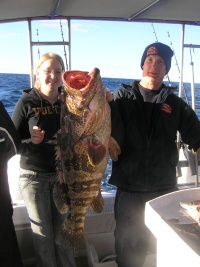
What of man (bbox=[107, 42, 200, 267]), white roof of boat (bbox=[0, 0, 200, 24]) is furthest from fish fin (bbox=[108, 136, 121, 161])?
white roof of boat (bbox=[0, 0, 200, 24])

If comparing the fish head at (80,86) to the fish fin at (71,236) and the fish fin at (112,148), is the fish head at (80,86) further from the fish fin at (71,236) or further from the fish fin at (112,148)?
the fish fin at (71,236)

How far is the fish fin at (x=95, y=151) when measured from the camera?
7.95 feet

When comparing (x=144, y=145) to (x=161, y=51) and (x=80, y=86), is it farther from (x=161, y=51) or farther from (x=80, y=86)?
(x=80, y=86)

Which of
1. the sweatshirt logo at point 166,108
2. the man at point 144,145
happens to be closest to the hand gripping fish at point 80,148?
the man at point 144,145

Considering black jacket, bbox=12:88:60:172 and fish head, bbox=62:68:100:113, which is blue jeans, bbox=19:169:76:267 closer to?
black jacket, bbox=12:88:60:172

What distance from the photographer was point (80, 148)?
Result: 251 centimetres

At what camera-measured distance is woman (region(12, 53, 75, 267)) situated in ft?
10.0

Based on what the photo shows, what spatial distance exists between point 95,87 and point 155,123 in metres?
1.06

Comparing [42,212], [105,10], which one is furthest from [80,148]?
[105,10]

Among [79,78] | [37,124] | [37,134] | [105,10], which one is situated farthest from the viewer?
[105,10]

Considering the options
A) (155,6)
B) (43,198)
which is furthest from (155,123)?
(155,6)

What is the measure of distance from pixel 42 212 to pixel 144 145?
1.19 metres

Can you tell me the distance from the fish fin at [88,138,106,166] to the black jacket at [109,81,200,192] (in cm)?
62

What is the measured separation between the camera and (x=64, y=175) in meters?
2.64
